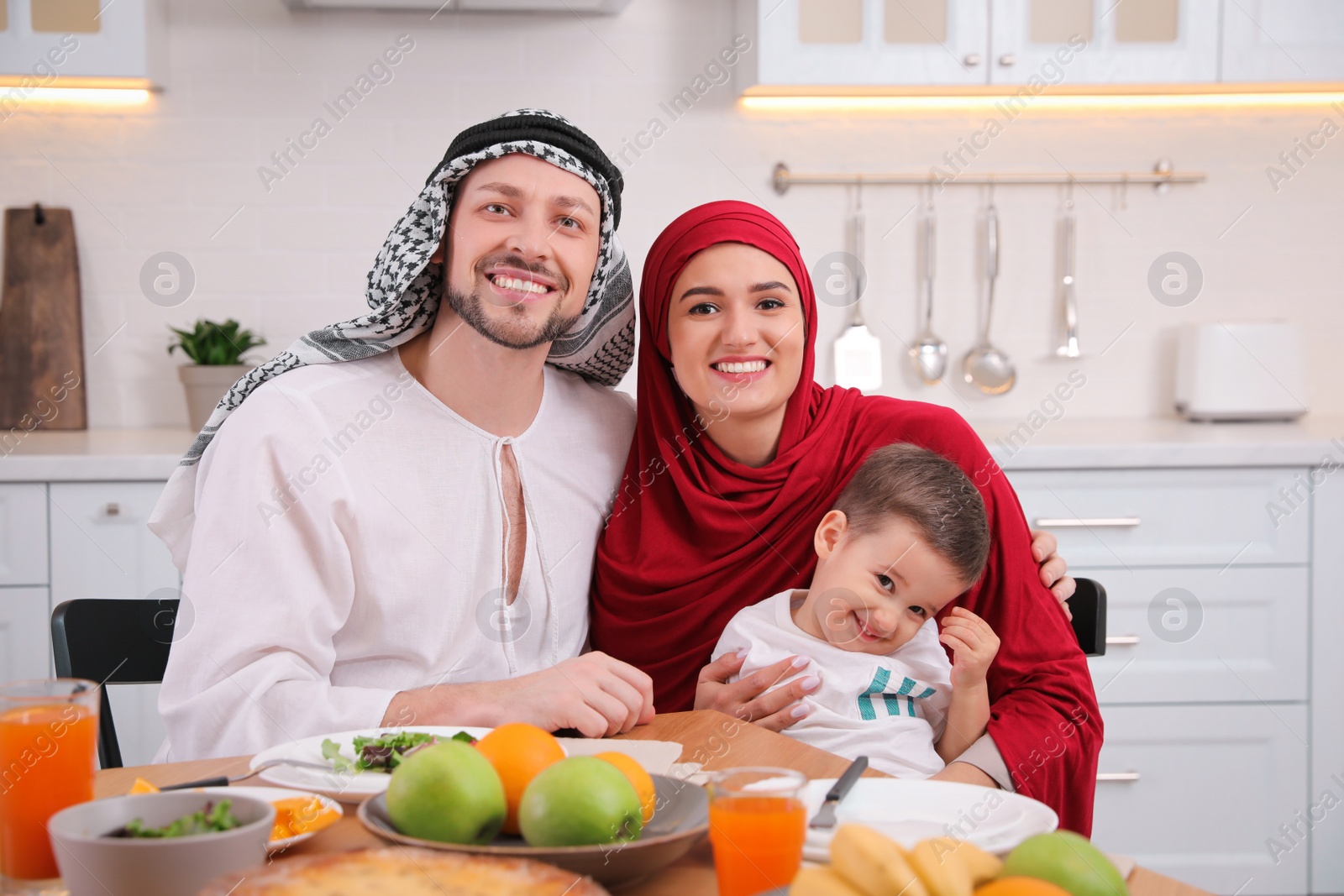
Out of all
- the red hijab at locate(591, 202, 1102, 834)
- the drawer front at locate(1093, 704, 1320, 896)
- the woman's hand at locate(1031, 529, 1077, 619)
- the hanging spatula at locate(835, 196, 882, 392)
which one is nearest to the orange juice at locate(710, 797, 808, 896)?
the red hijab at locate(591, 202, 1102, 834)

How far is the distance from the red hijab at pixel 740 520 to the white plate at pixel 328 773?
623 mm

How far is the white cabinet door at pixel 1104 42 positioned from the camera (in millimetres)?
2695

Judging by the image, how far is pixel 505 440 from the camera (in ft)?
5.35

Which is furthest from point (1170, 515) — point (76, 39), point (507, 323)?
point (76, 39)

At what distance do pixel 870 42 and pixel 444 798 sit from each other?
2.43m

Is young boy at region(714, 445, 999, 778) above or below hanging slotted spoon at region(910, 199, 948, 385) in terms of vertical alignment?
below

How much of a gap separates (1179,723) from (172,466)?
7.46 ft

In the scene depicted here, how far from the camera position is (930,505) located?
54.9 inches

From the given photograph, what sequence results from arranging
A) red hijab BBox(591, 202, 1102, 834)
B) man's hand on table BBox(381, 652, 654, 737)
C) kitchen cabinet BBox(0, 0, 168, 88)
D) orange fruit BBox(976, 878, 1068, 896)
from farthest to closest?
1. kitchen cabinet BBox(0, 0, 168, 88)
2. red hijab BBox(591, 202, 1102, 834)
3. man's hand on table BBox(381, 652, 654, 737)
4. orange fruit BBox(976, 878, 1068, 896)

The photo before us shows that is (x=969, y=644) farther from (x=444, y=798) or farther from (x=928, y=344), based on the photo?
(x=928, y=344)

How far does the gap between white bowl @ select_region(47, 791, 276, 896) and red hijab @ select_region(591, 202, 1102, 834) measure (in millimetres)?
1011

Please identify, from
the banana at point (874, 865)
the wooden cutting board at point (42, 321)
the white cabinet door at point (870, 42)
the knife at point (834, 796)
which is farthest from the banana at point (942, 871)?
the wooden cutting board at point (42, 321)

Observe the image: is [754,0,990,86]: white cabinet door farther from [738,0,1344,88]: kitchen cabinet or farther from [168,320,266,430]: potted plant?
[168,320,266,430]: potted plant

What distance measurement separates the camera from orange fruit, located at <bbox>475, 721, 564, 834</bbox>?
73 cm
